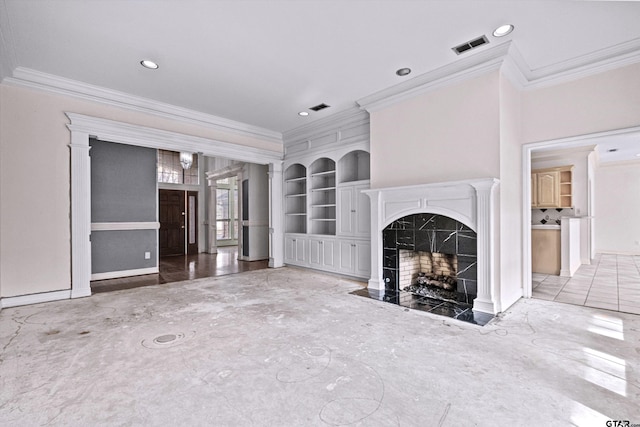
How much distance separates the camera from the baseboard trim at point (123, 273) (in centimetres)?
544

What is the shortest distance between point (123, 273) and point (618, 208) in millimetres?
12417

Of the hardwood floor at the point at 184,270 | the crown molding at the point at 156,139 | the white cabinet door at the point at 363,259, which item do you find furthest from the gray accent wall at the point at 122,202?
the white cabinet door at the point at 363,259

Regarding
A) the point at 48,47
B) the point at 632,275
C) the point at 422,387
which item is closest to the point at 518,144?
the point at 422,387

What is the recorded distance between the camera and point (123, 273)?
5.73 metres

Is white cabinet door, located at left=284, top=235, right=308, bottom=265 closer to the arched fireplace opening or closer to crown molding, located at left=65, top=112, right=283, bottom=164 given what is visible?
crown molding, located at left=65, top=112, right=283, bottom=164

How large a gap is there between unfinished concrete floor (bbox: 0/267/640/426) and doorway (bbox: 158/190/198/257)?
4.85 m

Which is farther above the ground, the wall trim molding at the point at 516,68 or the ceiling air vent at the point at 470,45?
the ceiling air vent at the point at 470,45

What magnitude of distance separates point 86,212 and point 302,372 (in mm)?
4059

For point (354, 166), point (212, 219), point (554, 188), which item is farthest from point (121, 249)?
point (554, 188)

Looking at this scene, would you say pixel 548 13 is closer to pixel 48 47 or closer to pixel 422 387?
pixel 422 387

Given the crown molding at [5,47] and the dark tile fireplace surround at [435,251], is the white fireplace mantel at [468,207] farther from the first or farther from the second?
the crown molding at [5,47]

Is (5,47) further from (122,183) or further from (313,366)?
(313,366)

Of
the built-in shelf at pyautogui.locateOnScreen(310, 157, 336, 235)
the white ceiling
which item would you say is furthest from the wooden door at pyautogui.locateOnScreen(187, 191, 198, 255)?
the white ceiling

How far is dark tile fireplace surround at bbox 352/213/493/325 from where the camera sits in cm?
356
